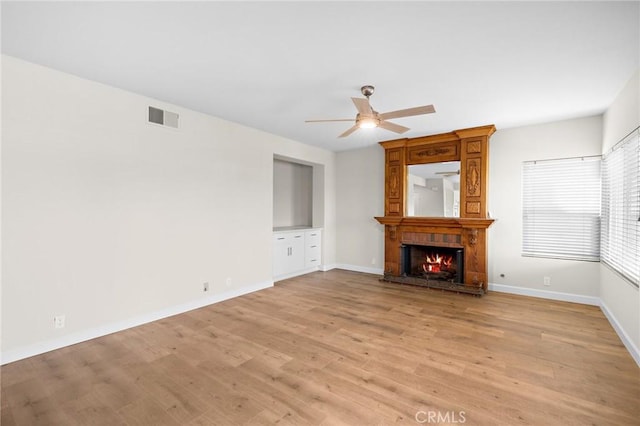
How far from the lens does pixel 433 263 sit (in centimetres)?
550

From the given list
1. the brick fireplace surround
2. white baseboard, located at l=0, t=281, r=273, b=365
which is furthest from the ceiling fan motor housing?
white baseboard, located at l=0, t=281, r=273, b=365

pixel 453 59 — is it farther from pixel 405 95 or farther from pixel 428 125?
pixel 428 125

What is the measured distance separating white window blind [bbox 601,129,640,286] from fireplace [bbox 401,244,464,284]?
1812 millimetres

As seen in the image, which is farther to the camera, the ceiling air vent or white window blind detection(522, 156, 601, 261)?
white window blind detection(522, 156, 601, 261)

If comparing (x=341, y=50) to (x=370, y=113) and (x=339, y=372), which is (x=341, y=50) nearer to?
(x=370, y=113)

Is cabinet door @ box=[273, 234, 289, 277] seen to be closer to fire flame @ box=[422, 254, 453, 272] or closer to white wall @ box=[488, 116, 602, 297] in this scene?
fire flame @ box=[422, 254, 453, 272]

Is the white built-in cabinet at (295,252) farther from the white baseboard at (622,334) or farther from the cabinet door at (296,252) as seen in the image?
the white baseboard at (622,334)

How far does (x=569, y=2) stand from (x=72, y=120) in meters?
4.18

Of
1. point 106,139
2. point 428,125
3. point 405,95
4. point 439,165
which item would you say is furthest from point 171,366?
point 439,165

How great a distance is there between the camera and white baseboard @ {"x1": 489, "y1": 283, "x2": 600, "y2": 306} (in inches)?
164

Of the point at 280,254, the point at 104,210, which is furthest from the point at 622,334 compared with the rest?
the point at 104,210

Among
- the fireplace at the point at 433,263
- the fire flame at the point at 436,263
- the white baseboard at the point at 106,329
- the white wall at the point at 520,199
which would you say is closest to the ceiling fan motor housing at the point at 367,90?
the white wall at the point at 520,199

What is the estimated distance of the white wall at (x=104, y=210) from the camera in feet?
8.68

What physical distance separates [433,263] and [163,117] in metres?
4.87
